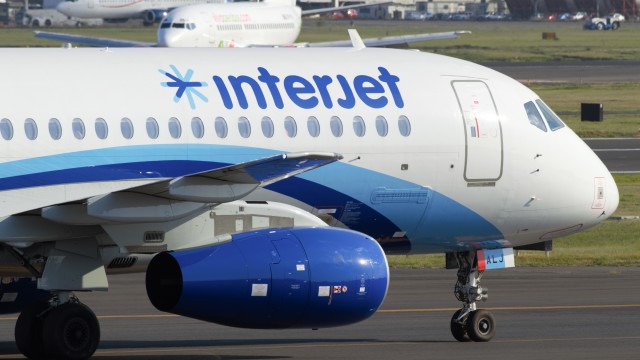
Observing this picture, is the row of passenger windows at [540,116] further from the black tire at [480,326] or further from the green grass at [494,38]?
the green grass at [494,38]

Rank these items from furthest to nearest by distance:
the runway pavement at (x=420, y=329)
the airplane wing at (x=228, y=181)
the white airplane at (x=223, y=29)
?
the white airplane at (x=223, y=29) → the runway pavement at (x=420, y=329) → the airplane wing at (x=228, y=181)

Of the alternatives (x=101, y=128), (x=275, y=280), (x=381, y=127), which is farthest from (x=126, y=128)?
(x=381, y=127)

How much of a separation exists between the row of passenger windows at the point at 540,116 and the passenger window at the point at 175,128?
5514 mm

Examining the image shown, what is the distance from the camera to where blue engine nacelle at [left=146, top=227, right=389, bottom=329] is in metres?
16.4

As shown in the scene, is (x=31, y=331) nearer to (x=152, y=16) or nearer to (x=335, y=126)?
(x=335, y=126)

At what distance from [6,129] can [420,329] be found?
7956 mm

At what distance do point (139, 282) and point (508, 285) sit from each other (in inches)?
285

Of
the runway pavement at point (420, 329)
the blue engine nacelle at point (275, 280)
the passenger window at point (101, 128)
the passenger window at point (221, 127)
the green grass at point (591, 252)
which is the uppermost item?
the passenger window at point (101, 128)

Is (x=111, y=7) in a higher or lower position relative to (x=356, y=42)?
lower

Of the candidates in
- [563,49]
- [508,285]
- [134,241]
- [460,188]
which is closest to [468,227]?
[460,188]

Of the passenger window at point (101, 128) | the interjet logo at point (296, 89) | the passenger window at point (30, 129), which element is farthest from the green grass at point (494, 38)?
the passenger window at point (30, 129)

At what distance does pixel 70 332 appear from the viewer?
17344 mm

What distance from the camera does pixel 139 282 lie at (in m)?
27.5

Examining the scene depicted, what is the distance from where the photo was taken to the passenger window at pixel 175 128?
17641 millimetres
